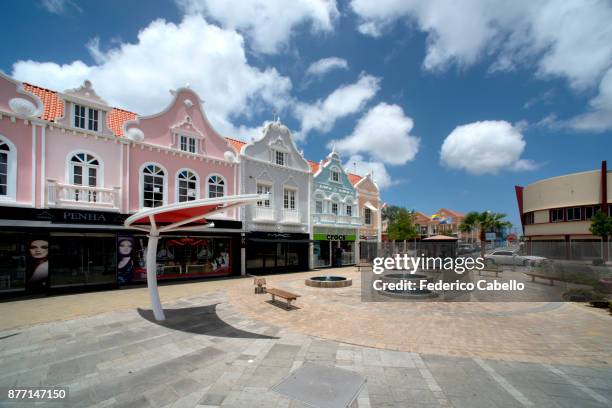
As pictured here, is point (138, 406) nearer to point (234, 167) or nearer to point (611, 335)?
point (611, 335)

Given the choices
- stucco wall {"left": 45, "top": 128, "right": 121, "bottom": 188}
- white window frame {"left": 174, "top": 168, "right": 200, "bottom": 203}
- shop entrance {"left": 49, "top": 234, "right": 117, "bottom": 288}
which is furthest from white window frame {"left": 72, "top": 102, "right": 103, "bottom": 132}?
shop entrance {"left": 49, "top": 234, "right": 117, "bottom": 288}

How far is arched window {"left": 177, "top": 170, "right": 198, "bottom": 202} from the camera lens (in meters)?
17.1

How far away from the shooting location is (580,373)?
5773 mm

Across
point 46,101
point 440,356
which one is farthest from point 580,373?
point 46,101

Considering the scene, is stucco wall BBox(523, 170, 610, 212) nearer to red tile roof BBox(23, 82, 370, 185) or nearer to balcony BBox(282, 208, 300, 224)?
balcony BBox(282, 208, 300, 224)

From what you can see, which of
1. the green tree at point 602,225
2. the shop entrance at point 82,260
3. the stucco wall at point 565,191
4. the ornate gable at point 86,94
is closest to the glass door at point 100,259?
the shop entrance at point 82,260

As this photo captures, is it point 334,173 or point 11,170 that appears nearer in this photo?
point 11,170

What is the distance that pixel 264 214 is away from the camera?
2045cm

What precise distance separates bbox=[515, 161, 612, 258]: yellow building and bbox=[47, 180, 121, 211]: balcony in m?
42.2

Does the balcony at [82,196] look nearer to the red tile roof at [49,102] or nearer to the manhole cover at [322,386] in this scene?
the red tile roof at [49,102]

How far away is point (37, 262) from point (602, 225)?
1731 inches

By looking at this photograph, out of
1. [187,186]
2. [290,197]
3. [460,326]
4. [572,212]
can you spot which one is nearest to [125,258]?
[187,186]

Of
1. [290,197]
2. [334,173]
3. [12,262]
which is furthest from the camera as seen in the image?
[334,173]

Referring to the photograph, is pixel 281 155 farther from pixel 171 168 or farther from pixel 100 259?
pixel 100 259
